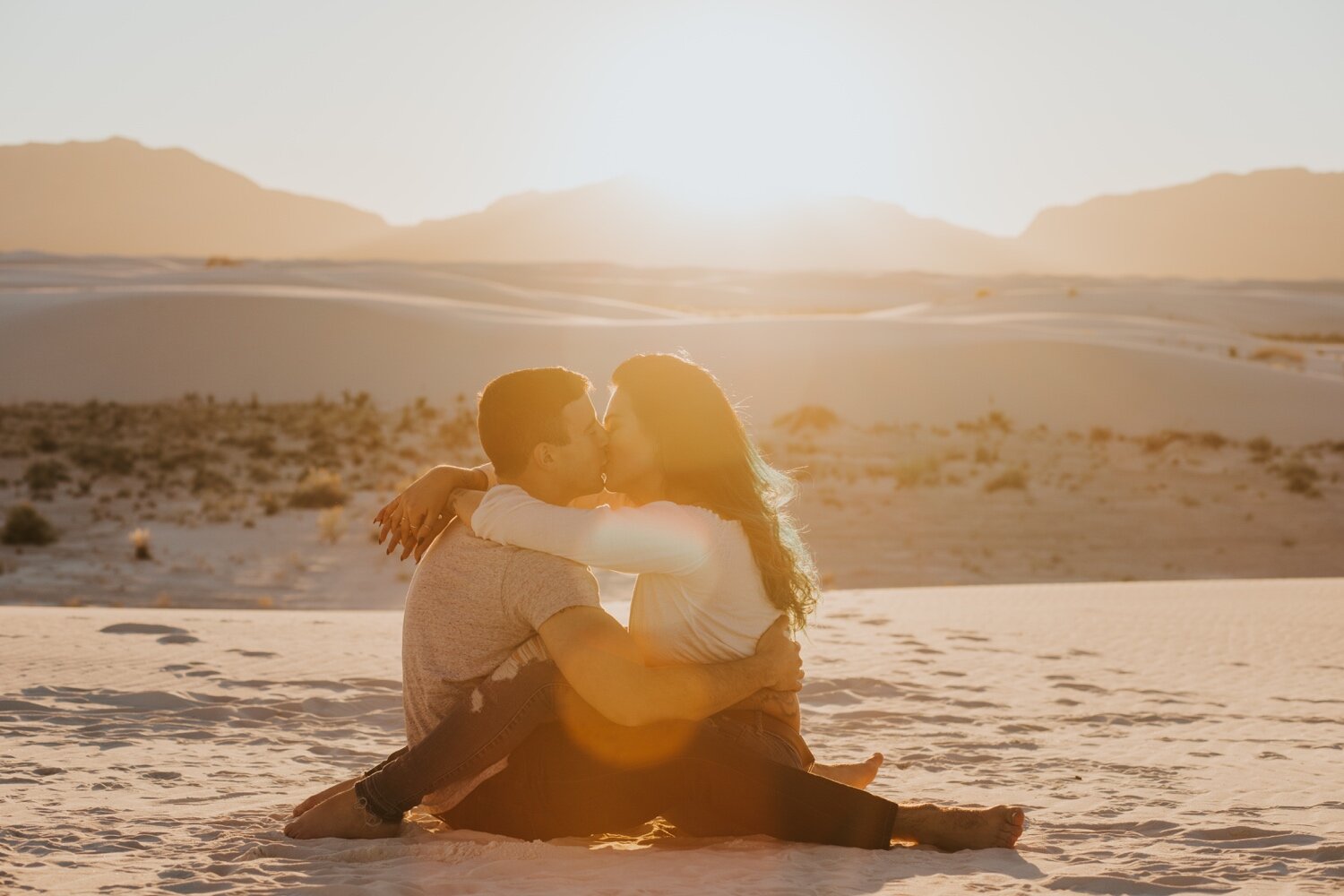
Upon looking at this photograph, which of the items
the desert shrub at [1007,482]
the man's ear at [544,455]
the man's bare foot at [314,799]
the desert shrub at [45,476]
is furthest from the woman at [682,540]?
the desert shrub at [1007,482]

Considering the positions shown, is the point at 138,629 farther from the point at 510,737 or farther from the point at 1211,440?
the point at 1211,440

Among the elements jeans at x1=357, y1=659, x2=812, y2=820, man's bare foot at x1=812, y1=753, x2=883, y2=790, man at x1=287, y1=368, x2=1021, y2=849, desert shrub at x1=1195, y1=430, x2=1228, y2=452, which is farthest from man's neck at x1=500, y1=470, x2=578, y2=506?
desert shrub at x1=1195, y1=430, x2=1228, y2=452

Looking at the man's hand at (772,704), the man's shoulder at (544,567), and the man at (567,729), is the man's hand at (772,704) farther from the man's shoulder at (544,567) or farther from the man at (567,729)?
the man's shoulder at (544,567)

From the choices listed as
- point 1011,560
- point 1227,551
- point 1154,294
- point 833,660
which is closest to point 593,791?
point 833,660

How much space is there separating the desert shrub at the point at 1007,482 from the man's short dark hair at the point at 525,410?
56.5 ft

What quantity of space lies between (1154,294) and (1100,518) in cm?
5220

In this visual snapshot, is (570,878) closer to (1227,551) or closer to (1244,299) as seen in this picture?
(1227,551)

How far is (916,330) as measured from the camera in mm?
40969

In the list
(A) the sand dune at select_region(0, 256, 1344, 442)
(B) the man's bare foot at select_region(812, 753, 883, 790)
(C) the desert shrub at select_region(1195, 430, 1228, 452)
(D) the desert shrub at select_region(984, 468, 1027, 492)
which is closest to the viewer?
(B) the man's bare foot at select_region(812, 753, 883, 790)

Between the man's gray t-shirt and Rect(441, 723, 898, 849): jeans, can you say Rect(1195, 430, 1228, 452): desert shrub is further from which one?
the man's gray t-shirt

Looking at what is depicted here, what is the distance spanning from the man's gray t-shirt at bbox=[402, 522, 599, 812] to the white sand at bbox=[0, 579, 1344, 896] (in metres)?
0.43

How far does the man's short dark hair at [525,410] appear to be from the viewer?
415 cm

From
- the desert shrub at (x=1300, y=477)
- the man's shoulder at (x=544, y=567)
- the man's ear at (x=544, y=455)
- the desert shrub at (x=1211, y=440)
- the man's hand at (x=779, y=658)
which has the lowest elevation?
the desert shrub at (x=1300, y=477)

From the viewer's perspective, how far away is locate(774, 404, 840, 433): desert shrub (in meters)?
28.1
